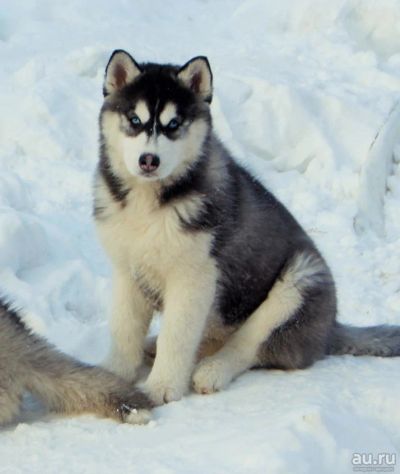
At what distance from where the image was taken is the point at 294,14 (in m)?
11.7

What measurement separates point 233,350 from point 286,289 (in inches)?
18.0

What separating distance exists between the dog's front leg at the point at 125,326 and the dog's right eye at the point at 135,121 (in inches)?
33.2

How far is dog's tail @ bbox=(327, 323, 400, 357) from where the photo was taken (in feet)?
19.7

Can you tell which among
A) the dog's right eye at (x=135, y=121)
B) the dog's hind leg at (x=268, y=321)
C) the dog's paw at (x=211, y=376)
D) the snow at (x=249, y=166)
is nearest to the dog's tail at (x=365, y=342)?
the snow at (x=249, y=166)

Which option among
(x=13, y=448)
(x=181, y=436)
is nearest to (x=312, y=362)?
(x=181, y=436)

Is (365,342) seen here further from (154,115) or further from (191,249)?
(154,115)

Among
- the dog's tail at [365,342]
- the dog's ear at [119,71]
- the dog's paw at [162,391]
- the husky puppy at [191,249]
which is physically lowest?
the dog's tail at [365,342]

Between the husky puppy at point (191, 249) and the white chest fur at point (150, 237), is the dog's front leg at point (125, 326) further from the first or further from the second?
the white chest fur at point (150, 237)

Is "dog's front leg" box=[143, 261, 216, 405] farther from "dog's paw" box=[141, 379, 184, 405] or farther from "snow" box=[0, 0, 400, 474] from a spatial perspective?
"snow" box=[0, 0, 400, 474]

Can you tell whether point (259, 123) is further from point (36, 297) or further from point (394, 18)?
point (36, 297)

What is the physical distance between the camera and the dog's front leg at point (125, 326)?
552 centimetres

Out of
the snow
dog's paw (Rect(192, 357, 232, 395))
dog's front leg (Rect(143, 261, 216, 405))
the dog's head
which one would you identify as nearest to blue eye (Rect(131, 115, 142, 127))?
Answer: the dog's head

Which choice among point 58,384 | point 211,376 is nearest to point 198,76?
point 211,376

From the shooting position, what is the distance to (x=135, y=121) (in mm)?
5180
